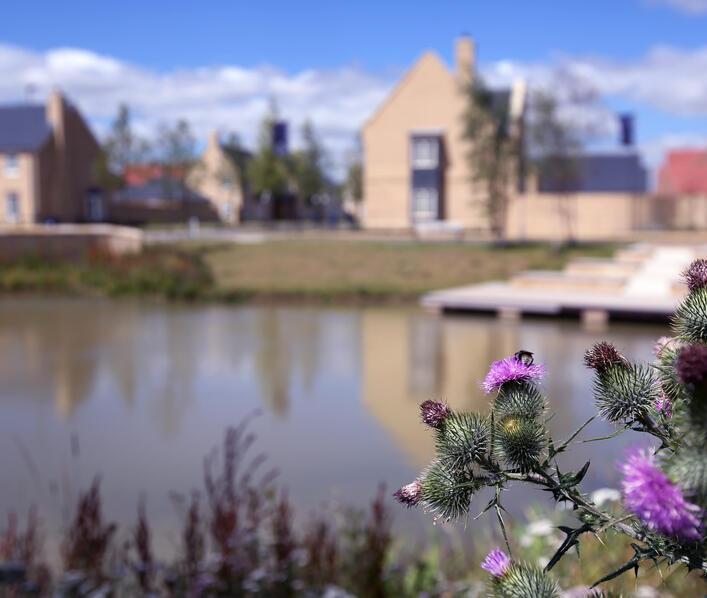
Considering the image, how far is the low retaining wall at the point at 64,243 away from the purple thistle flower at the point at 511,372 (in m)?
26.3

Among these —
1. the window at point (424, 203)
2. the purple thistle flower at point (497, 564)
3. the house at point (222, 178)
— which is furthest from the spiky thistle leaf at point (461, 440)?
the house at point (222, 178)

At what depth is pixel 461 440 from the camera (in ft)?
4.30

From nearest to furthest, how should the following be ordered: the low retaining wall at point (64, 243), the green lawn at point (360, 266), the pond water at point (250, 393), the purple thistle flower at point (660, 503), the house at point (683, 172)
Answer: the purple thistle flower at point (660, 503) → the pond water at point (250, 393) → the green lawn at point (360, 266) → the low retaining wall at point (64, 243) → the house at point (683, 172)

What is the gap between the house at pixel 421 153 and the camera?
144 feet

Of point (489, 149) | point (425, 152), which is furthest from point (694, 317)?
point (425, 152)

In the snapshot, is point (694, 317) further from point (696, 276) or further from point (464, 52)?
point (464, 52)

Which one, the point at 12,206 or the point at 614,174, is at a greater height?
the point at 614,174

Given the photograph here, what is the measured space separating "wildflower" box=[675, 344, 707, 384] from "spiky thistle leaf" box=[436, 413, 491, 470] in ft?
1.33

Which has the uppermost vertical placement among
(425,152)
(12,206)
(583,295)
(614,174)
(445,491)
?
(425,152)

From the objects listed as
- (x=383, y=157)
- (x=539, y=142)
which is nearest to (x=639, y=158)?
(x=383, y=157)

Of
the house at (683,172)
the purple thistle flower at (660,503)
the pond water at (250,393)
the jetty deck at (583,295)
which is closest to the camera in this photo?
the purple thistle flower at (660,503)

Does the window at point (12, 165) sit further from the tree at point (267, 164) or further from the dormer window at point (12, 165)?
the tree at point (267, 164)

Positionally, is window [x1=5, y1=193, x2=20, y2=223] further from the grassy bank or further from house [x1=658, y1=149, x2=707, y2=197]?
house [x1=658, y1=149, x2=707, y2=197]

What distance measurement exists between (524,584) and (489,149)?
33.3 meters
